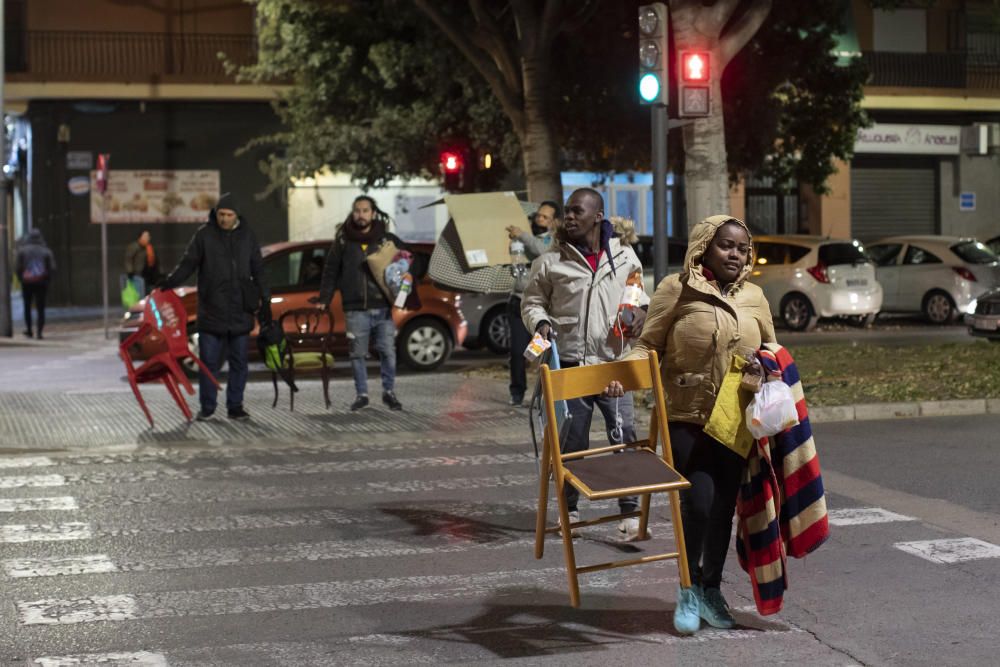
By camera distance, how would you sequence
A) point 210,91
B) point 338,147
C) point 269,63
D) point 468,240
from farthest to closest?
point 210,91
point 269,63
point 338,147
point 468,240

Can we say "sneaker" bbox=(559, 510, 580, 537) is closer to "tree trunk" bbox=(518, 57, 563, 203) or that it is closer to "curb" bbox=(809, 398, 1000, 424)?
"curb" bbox=(809, 398, 1000, 424)

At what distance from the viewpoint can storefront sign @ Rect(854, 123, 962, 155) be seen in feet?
119

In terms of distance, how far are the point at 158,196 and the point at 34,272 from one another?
8.60 meters

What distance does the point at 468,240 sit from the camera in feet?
37.5

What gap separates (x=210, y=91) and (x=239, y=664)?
27848 mm

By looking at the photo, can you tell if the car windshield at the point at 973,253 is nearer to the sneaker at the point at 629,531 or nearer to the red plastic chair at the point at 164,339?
the red plastic chair at the point at 164,339

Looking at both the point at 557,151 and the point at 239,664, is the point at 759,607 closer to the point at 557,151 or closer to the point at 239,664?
the point at 239,664

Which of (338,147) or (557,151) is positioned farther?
(338,147)

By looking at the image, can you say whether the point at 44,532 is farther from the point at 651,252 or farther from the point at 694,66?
the point at 651,252

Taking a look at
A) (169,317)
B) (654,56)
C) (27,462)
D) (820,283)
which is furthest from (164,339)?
(820,283)

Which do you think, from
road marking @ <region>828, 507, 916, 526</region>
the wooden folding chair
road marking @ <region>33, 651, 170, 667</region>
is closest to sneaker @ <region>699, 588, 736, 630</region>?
the wooden folding chair

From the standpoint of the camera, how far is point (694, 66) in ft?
42.4

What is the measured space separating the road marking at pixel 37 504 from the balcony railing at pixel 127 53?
78.2ft

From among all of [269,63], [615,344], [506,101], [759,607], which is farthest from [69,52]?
[759,607]
